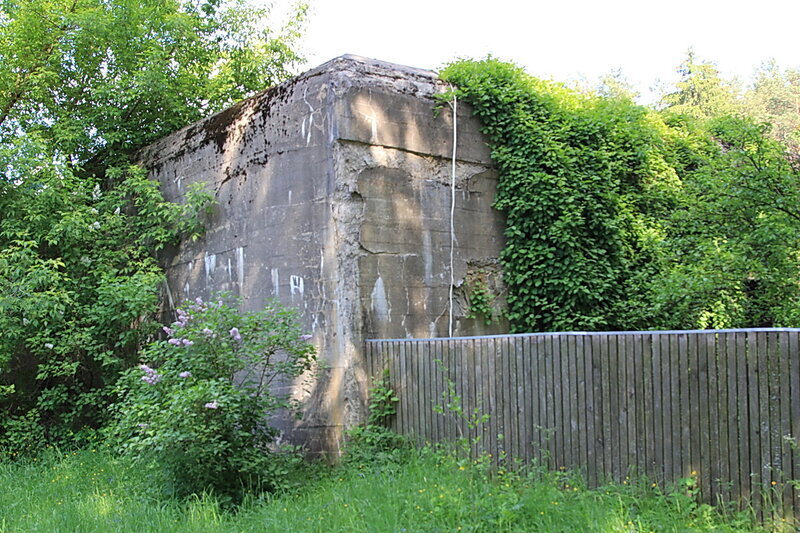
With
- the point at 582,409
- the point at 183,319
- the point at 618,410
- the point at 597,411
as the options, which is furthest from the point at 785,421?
the point at 183,319

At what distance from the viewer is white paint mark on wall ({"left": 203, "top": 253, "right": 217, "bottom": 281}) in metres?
8.42

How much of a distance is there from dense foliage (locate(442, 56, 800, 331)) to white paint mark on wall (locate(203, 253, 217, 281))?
129 inches

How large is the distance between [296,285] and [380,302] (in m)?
0.85

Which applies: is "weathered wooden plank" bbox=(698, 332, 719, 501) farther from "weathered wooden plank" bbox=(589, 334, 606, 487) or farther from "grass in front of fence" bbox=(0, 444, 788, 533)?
"weathered wooden plank" bbox=(589, 334, 606, 487)

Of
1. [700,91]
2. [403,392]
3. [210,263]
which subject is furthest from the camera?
[700,91]

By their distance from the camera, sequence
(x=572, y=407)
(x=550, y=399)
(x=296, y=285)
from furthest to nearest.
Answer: (x=296, y=285), (x=550, y=399), (x=572, y=407)

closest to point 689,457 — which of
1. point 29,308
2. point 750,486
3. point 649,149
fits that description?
point 750,486

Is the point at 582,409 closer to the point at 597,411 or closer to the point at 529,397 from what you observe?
the point at 597,411

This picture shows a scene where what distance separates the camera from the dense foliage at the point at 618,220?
7.39 metres

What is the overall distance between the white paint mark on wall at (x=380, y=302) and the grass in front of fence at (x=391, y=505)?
55.2 inches

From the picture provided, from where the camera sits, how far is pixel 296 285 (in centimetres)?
725

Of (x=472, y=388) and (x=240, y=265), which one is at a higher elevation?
(x=240, y=265)


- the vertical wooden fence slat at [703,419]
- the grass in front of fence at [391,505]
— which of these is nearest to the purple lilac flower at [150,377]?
the grass in front of fence at [391,505]

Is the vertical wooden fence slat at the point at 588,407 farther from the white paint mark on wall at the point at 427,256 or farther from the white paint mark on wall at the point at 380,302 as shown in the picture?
the white paint mark on wall at the point at 427,256
